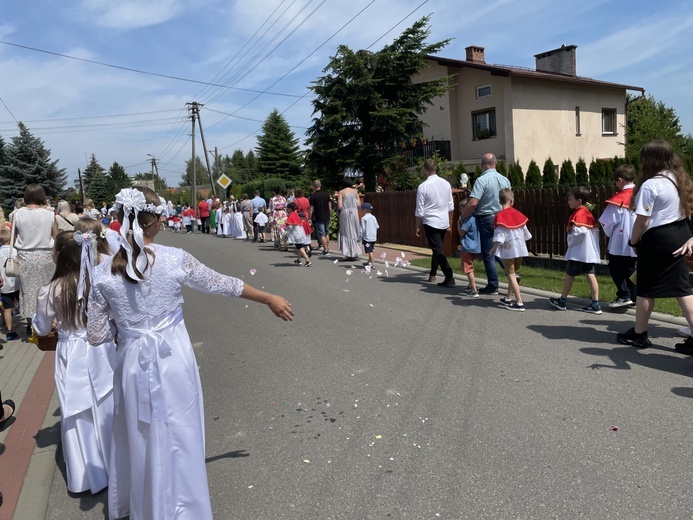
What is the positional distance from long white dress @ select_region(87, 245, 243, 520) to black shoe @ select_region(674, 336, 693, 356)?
Answer: 458 centimetres

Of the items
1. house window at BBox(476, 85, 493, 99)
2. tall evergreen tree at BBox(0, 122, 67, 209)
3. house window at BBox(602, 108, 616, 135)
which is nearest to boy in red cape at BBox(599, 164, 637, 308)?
house window at BBox(476, 85, 493, 99)

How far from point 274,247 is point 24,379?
13.2 m

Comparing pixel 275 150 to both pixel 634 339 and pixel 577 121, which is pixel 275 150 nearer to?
pixel 577 121

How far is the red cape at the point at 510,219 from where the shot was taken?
7543mm

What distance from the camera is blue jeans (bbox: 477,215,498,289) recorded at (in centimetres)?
858

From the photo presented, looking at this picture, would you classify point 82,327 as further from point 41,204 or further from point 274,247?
point 274,247

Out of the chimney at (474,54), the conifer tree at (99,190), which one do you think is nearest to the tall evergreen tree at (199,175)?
the conifer tree at (99,190)

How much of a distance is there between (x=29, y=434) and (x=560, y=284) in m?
7.54

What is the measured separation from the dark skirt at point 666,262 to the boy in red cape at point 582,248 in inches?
80.6

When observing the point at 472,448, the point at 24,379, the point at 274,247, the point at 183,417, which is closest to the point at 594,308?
the point at 472,448

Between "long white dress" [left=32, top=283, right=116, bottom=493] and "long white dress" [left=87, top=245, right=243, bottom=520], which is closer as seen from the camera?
"long white dress" [left=87, top=245, right=243, bottom=520]

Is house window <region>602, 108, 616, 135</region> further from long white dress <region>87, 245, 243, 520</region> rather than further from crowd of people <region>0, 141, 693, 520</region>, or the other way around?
long white dress <region>87, 245, 243, 520</region>

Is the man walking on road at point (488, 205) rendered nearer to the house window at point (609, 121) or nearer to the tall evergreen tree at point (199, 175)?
the house window at point (609, 121)

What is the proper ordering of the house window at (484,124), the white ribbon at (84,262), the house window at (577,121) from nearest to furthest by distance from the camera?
the white ribbon at (84,262) → the house window at (484,124) → the house window at (577,121)
